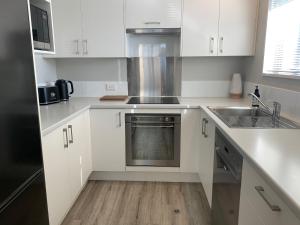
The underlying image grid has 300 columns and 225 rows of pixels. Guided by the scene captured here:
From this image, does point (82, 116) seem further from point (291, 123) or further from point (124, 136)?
point (291, 123)

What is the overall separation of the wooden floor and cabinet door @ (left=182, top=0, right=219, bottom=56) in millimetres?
1533

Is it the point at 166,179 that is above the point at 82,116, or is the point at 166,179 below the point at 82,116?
below

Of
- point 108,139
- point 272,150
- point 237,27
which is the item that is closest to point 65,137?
point 108,139

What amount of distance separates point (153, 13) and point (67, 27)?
983 millimetres

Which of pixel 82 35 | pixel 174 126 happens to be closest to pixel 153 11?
pixel 82 35

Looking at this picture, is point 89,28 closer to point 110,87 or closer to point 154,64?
point 110,87

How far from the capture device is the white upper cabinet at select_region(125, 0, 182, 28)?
2.53m

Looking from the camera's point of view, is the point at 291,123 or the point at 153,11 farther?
the point at 153,11

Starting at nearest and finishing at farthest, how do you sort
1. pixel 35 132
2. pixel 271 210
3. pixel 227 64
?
pixel 271 210, pixel 35 132, pixel 227 64

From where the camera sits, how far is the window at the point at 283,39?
183 centimetres

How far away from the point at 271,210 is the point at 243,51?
6.86 ft

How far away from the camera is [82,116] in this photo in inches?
92.5

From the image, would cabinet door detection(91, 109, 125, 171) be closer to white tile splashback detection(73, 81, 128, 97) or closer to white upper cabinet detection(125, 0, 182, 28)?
white tile splashback detection(73, 81, 128, 97)

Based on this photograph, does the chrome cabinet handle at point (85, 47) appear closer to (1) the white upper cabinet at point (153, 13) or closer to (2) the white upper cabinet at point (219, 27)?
(1) the white upper cabinet at point (153, 13)
